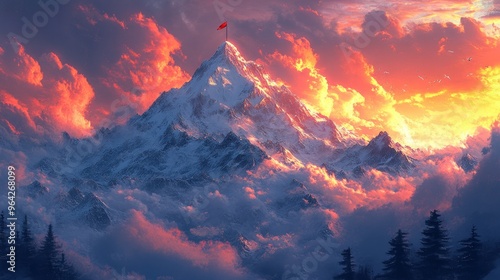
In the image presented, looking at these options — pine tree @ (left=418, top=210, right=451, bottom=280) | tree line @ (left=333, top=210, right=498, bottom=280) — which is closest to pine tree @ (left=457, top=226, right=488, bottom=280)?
tree line @ (left=333, top=210, right=498, bottom=280)

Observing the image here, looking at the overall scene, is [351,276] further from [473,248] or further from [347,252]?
[473,248]

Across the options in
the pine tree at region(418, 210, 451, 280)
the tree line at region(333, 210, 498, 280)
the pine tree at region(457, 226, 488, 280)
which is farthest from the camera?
the pine tree at region(457, 226, 488, 280)

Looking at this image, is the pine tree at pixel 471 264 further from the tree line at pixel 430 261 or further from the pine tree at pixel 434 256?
the pine tree at pixel 434 256

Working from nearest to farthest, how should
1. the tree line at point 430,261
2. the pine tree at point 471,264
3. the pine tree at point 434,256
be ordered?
1. the tree line at point 430,261
2. the pine tree at point 434,256
3. the pine tree at point 471,264

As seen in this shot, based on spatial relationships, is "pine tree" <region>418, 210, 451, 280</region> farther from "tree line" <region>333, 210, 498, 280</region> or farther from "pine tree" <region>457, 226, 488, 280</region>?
"pine tree" <region>457, 226, 488, 280</region>

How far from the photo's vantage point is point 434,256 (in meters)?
181

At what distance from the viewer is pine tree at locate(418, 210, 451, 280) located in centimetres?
17938

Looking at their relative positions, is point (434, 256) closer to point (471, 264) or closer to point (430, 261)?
point (430, 261)

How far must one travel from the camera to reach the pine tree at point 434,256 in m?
179

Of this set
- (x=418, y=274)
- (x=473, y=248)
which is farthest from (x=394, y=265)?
(x=473, y=248)

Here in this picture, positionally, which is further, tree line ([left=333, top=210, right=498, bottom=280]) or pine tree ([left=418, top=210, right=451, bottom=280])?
pine tree ([left=418, top=210, right=451, bottom=280])

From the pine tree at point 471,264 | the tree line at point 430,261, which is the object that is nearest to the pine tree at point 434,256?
the tree line at point 430,261

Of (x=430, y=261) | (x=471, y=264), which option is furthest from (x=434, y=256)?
(x=471, y=264)

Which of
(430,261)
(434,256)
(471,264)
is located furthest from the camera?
(471,264)
